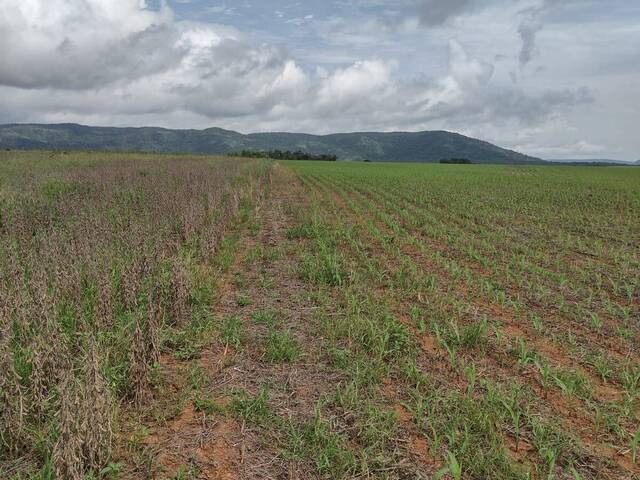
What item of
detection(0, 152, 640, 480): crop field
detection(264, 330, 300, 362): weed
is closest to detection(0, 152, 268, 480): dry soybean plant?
detection(0, 152, 640, 480): crop field

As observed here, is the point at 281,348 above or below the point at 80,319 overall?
below

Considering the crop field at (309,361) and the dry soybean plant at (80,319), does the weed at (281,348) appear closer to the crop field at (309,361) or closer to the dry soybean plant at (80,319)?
the crop field at (309,361)

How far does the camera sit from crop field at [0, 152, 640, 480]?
10.8 ft

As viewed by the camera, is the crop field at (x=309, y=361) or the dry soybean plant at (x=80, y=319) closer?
the dry soybean plant at (x=80, y=319)

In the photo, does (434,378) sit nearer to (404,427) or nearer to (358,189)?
(404,427)

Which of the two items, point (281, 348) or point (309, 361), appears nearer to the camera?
point (309, 361)

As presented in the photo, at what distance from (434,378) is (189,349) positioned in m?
2.72

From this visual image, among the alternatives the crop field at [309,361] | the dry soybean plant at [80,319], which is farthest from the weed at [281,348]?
the dry soybean plant at [80,319]

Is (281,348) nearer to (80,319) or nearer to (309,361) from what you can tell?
(309,361)

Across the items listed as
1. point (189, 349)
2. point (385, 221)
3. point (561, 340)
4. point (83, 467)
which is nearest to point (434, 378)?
point (561, 340)

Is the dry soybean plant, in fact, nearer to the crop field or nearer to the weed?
the crop field

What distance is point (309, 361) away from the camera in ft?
16.3

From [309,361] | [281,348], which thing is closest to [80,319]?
[281,348]

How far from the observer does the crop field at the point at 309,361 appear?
329 centimetres
